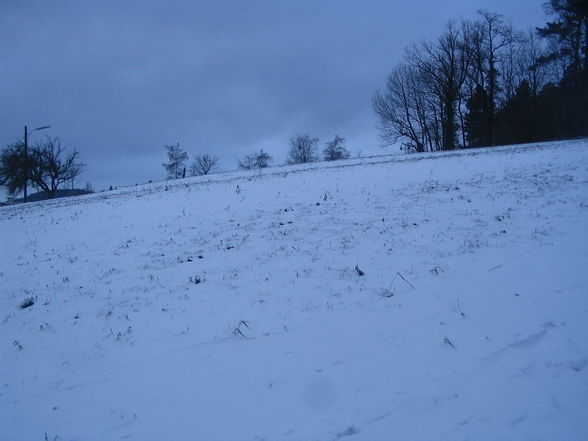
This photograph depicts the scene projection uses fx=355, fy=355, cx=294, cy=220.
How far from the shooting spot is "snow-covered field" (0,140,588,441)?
406 cm

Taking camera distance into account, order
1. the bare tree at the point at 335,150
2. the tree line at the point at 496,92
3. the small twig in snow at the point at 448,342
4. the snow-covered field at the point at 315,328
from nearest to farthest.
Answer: the snow-covered field at the point at 315,328 → the small twig in snow at the point at 448,342 → the tree line at the point at 496,92 → the bare tree at the point at 335,150

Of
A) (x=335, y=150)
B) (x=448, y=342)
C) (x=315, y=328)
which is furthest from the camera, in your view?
(x=335, y=150)

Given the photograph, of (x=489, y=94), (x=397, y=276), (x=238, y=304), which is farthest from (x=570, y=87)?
(x=238, y=304)

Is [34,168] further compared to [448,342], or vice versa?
[34,168]

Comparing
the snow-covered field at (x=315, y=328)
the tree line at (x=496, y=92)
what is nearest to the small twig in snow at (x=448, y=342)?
the snow-covered field at (x=315, y=328)

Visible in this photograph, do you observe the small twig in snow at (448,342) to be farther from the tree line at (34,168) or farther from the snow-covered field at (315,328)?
the tree line at (34,168)

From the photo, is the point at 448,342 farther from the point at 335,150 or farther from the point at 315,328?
the point at 335,150

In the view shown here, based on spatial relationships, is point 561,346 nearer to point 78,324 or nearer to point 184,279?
point 184,279

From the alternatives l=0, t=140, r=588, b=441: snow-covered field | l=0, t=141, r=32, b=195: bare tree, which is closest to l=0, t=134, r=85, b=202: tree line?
l=0, t=141, r=32, b=195: bare tree

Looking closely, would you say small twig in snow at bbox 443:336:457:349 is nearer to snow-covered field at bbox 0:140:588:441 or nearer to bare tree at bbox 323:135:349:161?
snow-covered field at bbox 0:140:588:441

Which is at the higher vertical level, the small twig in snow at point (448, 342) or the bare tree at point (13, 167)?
the bare tree at point (13, 167)

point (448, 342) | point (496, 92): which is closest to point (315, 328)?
point (448, 342)

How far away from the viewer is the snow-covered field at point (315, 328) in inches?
160

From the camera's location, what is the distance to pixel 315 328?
18.6 feet
